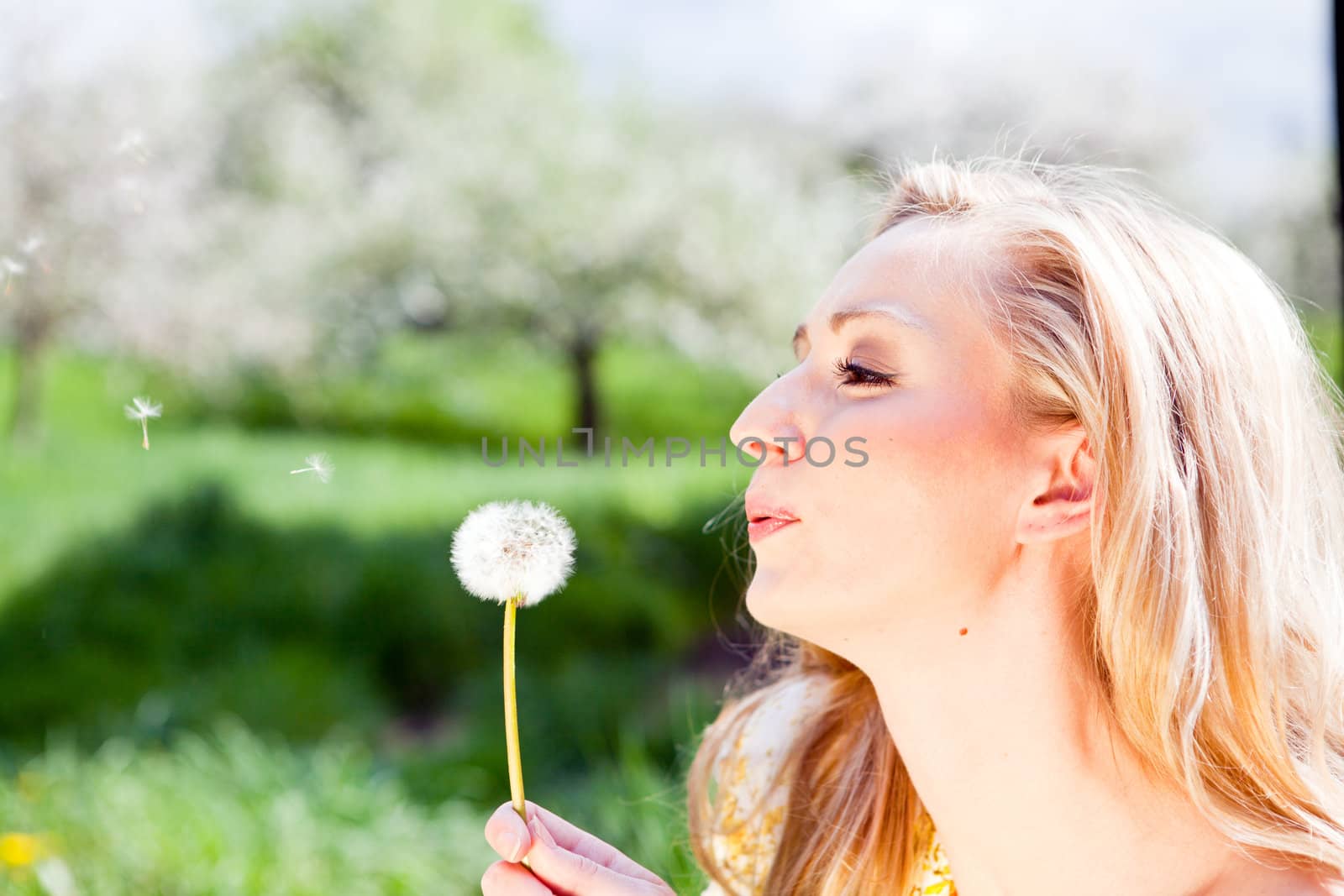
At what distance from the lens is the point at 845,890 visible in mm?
945

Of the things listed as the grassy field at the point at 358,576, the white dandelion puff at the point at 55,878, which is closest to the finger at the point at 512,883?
the white dandelion puff at the point at 55,878

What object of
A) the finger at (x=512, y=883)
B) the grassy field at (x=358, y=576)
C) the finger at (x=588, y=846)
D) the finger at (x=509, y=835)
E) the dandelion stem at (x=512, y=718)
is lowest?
the grassy field at (x=358, y=576)

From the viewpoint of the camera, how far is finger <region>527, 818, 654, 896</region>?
26.0 inches

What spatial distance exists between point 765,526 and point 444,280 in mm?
2851

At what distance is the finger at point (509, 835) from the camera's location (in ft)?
2.12

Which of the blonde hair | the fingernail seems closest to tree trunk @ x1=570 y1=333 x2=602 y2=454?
the blonde hair

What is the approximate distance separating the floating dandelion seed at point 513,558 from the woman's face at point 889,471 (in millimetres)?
159

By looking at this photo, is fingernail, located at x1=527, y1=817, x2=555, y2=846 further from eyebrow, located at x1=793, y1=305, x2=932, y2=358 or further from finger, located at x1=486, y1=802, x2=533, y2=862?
eyebrow, located at x1=793, y1=305, x2=932, y2=358

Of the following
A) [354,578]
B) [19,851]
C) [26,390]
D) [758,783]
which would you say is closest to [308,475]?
[354,578]

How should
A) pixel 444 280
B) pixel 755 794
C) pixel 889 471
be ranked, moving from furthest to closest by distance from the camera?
pixel 444 280, pixel 755 794, pixel 889 471

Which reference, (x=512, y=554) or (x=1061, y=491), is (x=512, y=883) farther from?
(x=1061, y=491)

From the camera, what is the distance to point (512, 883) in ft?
2.15

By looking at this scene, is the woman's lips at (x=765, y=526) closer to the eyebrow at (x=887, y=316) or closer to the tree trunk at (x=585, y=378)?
the eyebrow at (x=887, y=316)

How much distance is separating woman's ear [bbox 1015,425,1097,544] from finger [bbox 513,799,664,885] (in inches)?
13.7
